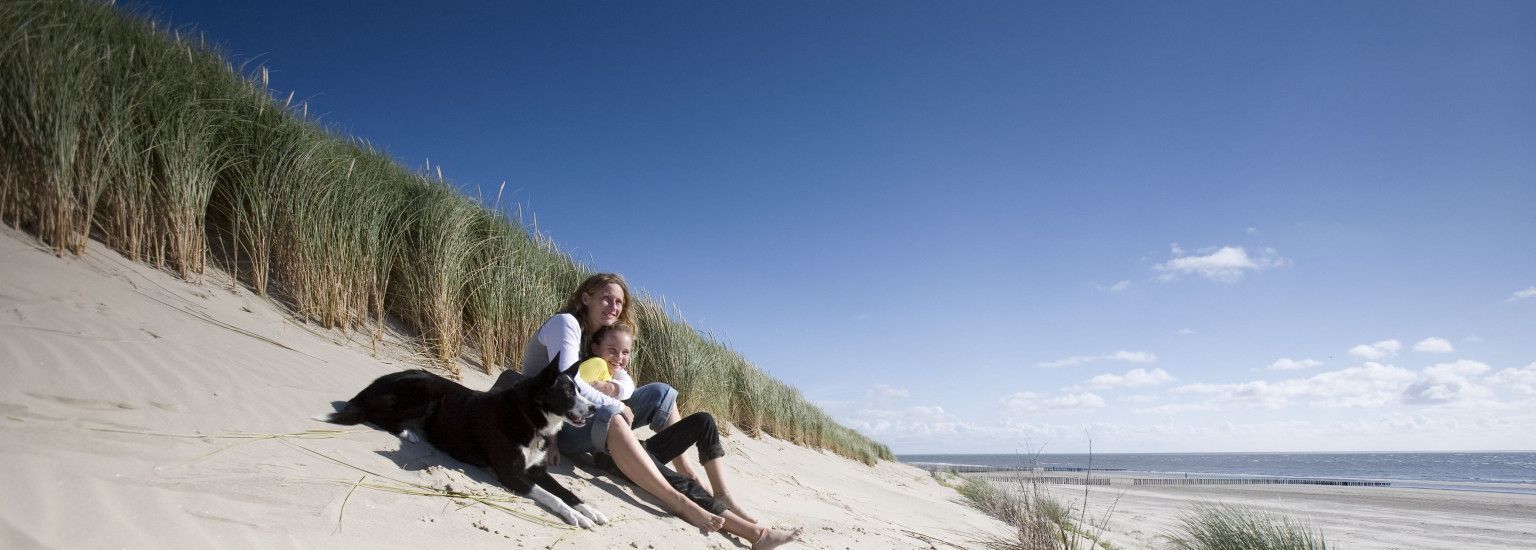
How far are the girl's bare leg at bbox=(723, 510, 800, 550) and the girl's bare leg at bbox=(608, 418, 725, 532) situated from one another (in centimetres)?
6

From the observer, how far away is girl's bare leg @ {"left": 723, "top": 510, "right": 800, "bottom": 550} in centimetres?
346

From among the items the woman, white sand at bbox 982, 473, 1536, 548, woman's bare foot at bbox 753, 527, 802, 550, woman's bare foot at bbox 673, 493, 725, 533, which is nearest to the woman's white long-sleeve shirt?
the woman

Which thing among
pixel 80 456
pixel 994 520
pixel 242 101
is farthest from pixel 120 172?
pixel 994 520

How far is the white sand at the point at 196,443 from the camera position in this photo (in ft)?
6.20

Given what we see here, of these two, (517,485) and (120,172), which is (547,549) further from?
(120,172)

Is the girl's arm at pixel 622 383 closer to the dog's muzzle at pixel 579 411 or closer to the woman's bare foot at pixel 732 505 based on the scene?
the dog's muzzle at pixel 579 411

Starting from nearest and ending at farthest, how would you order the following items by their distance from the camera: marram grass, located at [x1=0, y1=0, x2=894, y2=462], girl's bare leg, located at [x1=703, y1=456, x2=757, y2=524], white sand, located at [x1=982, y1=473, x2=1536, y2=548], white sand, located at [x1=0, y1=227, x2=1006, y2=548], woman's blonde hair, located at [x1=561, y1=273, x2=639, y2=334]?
white sand, located at [x1=0, y1=227, x2=1006, y2=548] < marram grass, located at [x1=0, y1=0, x2=894, y2=462] < girl's bare leg, located at [x1=703, y1=456, x2=757, y2=524] < woman's blonde hair, located at [x1=561, y1=273, x2=639, y2=334] < white sand, located at [x1=982, y1=473, x2=1536, y2=548]

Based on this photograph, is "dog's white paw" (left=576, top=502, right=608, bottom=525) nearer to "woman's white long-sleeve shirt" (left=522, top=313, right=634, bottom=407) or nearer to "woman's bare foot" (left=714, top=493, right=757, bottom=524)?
"woman's white long-sleeve shirt" (left=522, top=313, right=634, bottom=407)

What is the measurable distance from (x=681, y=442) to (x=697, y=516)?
0.51 metres

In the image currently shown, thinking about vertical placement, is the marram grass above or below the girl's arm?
above

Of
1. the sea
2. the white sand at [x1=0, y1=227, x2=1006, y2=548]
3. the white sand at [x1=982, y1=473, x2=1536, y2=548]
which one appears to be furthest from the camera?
the sea

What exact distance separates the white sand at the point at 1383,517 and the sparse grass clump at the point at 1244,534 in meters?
0.39

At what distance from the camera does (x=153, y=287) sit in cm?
363

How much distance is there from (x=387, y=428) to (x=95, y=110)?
7.55ft
